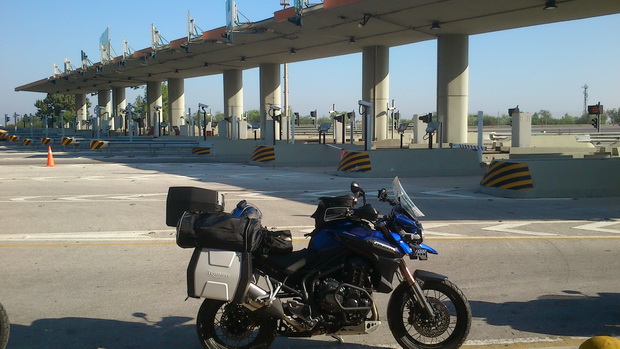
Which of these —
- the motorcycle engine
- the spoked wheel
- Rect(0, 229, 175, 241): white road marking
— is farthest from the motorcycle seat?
Rect(0, 229, 175, 241): white road marking

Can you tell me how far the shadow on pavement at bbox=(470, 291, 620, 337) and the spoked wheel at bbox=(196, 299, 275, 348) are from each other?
2.23 meters

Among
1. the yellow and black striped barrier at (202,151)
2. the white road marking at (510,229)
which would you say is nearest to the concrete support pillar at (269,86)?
the yellow and black striped barrier at (202,151)

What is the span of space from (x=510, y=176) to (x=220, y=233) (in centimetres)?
1160

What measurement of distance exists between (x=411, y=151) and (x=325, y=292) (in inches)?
649

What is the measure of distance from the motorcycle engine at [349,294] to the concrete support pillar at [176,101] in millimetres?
49324

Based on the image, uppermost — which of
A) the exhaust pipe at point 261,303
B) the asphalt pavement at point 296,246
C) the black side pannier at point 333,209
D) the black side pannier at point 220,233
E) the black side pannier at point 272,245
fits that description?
the black side pannier at point 333,209

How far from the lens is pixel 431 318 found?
4773 mm

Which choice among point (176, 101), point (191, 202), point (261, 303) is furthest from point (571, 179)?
point (176, 101)

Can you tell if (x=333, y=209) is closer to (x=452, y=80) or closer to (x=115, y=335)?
(x=115, y=335)

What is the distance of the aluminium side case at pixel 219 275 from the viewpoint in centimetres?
442

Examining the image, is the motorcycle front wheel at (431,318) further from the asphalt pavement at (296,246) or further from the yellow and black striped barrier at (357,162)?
the yellow and black striped barrier at (357,162)

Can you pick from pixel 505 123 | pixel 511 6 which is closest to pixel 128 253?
pixel 511 6

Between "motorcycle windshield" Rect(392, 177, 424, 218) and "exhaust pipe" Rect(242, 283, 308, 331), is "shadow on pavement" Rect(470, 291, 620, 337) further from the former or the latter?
"exhaust pipe" Rect(242, 283, 308, 331)

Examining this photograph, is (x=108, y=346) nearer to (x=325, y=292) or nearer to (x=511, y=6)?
(x=325, y=292)
